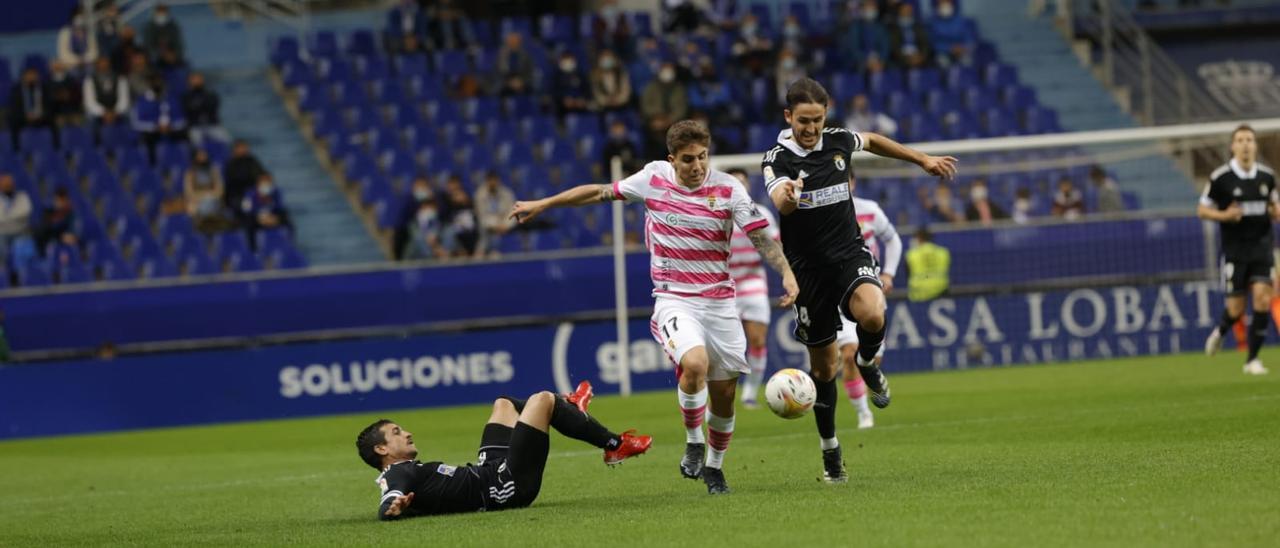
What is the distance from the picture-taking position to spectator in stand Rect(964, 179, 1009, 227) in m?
24.3

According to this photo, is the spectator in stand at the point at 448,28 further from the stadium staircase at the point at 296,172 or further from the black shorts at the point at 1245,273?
the black shorts at the point at 1245,273

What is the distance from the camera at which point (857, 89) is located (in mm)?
29766

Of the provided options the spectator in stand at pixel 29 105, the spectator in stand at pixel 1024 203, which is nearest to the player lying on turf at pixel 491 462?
the spectator in stand at pixel 1024 203

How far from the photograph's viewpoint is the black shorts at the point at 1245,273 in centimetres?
1831

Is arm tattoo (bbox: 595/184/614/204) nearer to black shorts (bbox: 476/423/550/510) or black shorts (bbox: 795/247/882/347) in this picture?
black shorts (bbox: 795/247/882/347)

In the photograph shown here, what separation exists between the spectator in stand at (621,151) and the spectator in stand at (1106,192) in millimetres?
6489

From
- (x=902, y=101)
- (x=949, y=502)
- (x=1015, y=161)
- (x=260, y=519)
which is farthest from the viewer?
(x=902, y=101)

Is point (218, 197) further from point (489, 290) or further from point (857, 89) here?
point (857, 89)

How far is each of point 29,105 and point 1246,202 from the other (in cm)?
1870

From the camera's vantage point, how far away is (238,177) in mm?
26828

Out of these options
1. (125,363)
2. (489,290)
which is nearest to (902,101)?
(489,290)

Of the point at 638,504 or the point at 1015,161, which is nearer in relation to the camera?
the point at 638,504

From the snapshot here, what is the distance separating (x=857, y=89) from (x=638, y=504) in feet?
66.6

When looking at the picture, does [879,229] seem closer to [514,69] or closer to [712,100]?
[712,100]
